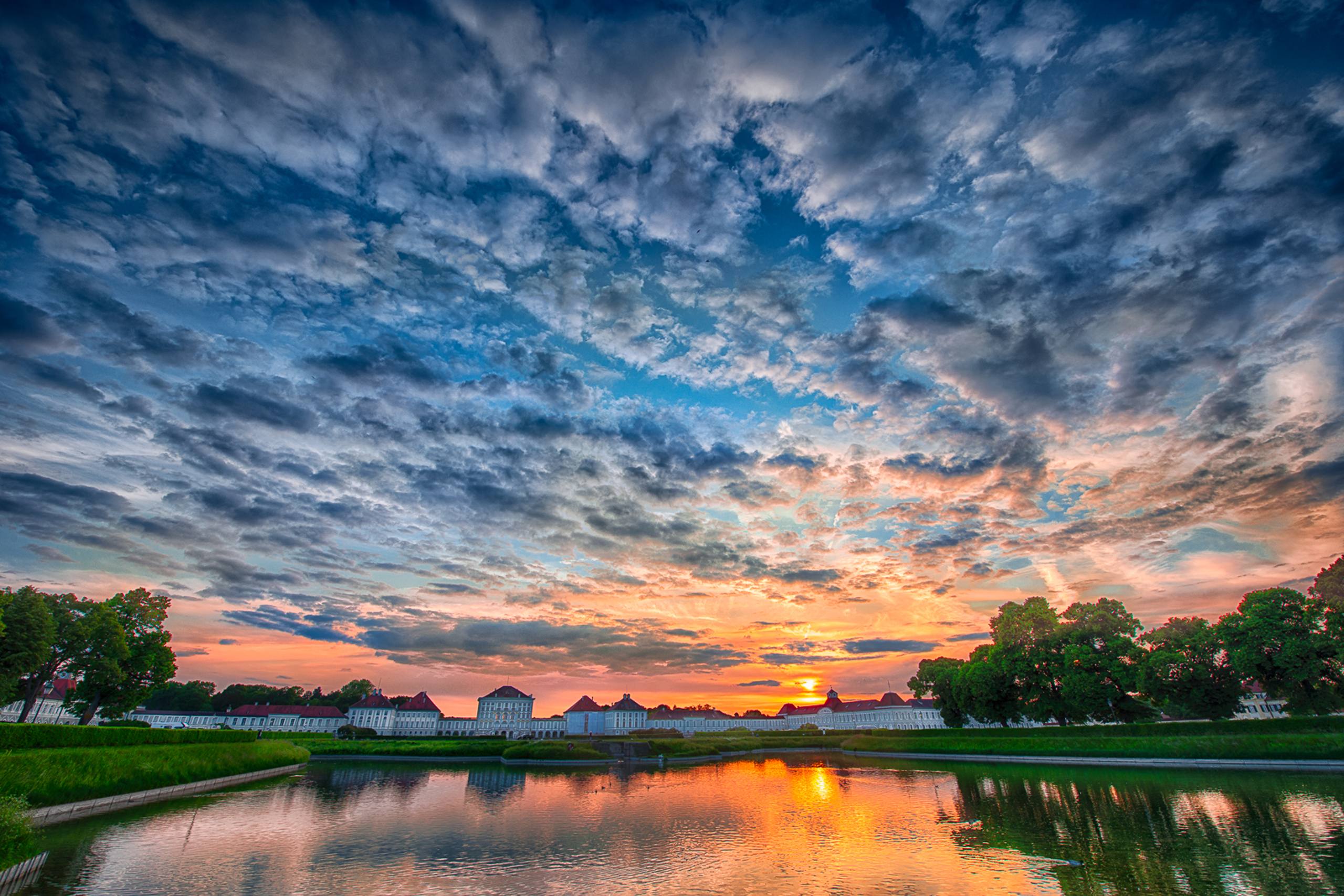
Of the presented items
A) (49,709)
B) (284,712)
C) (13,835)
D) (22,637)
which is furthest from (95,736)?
(284,712)

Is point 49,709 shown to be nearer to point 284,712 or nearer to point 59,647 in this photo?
point 284,712

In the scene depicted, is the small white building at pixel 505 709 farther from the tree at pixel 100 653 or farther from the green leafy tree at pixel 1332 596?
the green leafy tree at pixel 1332 596

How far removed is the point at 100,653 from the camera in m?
56.8

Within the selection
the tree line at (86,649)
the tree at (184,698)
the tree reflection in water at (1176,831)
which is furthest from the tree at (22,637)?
the tree at (184,698)

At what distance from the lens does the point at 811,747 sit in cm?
11975

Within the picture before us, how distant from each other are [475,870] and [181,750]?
36855 mm

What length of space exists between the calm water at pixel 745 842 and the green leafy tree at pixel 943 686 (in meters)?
42.9

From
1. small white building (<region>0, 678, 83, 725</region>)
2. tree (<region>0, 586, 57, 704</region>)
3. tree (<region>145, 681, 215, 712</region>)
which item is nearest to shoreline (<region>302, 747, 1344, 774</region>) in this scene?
tree (<region>0, 586, 57, 704</region>)

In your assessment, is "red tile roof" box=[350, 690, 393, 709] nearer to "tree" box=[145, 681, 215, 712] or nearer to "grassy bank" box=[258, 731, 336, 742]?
"grassy bank" box=[258, 731, 336, 742]

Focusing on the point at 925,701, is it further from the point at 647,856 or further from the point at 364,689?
the point at 647,856

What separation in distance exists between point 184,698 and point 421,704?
183 feet

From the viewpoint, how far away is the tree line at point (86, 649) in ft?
155

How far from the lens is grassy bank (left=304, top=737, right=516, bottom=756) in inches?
3349

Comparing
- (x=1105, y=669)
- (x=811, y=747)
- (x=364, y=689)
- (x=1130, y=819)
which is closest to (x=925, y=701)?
(x=811, y=747)
